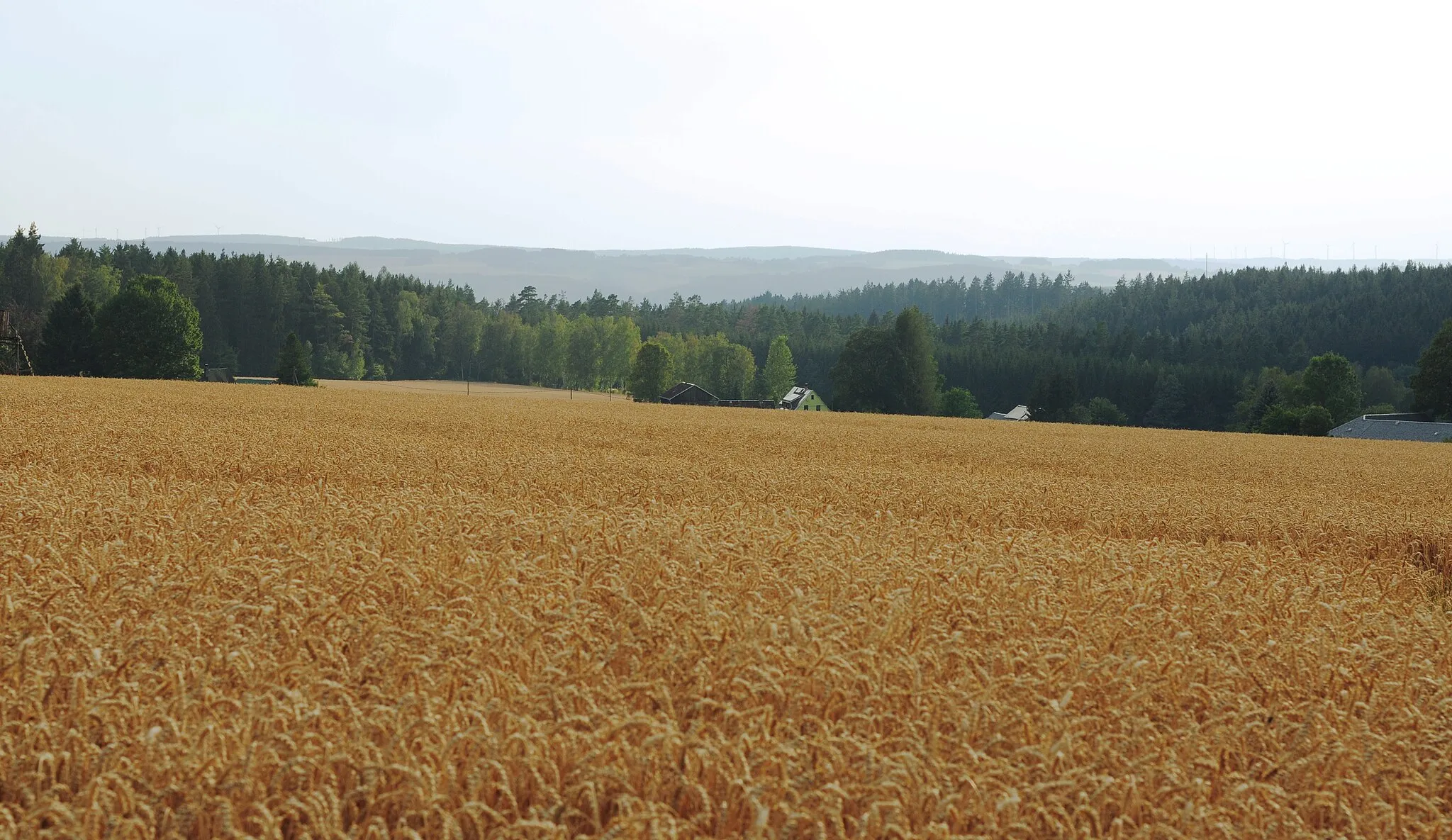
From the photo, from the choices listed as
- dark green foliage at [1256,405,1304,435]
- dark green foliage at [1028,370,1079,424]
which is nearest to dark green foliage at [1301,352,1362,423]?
dark green foliage at [1256,405,1304,435]

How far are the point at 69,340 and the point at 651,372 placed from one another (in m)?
50.1

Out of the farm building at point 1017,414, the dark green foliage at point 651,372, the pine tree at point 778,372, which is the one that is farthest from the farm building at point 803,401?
the farm building at point 1017,414

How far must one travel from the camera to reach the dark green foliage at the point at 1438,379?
2884 inches

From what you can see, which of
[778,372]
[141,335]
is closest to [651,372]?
[778,372]

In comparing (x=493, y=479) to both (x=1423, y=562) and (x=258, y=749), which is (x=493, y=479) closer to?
(x=258, y=749)

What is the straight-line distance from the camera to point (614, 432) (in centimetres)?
2678

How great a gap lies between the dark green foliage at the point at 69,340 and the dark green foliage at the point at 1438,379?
90532 millimetres

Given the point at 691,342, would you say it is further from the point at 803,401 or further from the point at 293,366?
the point at 293,366

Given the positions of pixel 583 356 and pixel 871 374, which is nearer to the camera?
pixel 871 374

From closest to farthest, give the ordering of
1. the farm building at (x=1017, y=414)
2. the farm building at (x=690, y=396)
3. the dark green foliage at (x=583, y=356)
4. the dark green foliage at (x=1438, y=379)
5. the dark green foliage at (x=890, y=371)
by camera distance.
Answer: the dark green foliage at (x=1438, y=379), the dark green foliage at (x=890, y=371), the farm building at (x=690, y=396), the farm building at (x=1017, y=414), the dark green foliage at (x=583, y=356)

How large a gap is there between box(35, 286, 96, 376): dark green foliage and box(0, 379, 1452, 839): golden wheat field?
71089mm

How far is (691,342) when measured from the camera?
156875 mm

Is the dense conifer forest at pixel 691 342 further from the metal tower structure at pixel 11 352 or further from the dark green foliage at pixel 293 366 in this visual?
the dark green foliage at pixel 293 366

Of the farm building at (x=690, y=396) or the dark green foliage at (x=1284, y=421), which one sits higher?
the dark green foliage at (x=1284, y=421)
